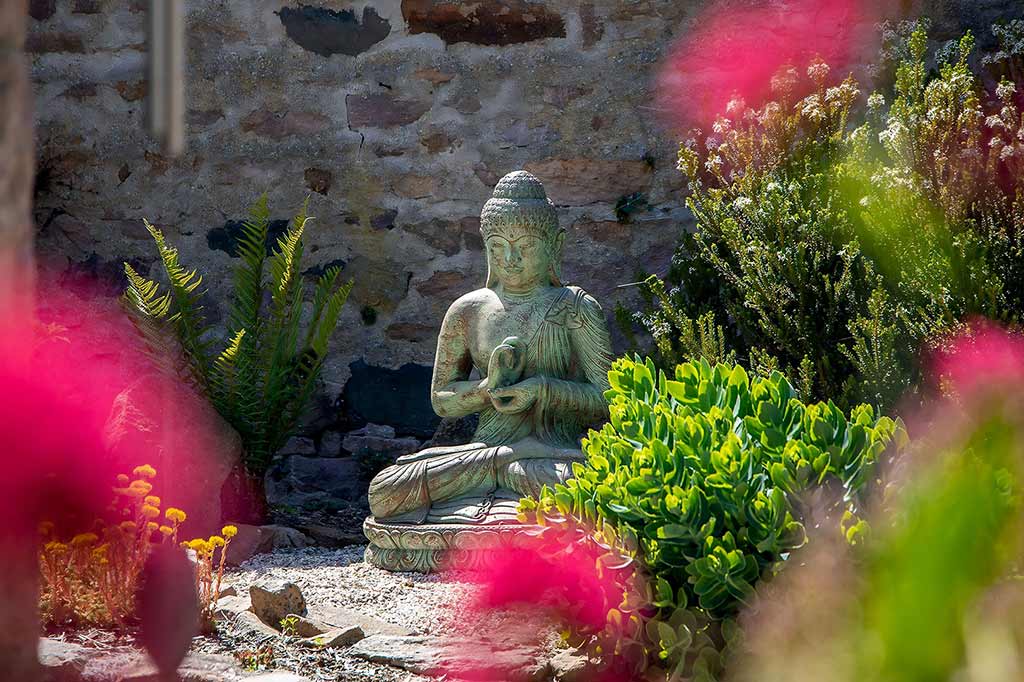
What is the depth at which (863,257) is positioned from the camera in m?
5.14

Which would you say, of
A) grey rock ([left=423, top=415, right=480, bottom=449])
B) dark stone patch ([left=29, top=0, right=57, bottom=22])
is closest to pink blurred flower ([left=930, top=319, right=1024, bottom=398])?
grey rock ([left=423, top=415, right=480, bottom=449])

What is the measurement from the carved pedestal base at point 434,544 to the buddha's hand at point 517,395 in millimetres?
462

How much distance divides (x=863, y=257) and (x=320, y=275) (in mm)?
2753

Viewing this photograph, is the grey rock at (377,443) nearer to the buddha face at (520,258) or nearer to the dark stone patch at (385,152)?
the dark stone patch at (385,152)

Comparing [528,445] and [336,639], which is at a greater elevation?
[528,445]

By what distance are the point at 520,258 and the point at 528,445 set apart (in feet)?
2.41

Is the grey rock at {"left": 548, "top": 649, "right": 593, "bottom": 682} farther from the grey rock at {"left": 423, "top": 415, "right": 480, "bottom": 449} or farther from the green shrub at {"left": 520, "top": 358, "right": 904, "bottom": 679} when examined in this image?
the grey rock at {"left": 423, "top": 415, "right": 480, "bottom": 449}

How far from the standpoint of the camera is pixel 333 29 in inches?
261

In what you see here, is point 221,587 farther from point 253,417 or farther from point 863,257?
point 863,257

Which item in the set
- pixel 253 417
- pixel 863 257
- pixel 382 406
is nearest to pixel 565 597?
pixel 863 257

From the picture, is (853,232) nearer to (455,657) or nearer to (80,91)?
(455,657)

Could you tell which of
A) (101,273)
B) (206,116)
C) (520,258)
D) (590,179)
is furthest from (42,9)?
(520,258)

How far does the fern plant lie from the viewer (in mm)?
5758

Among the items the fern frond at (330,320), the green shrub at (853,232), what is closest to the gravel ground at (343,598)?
the fern frond at (330,320)
